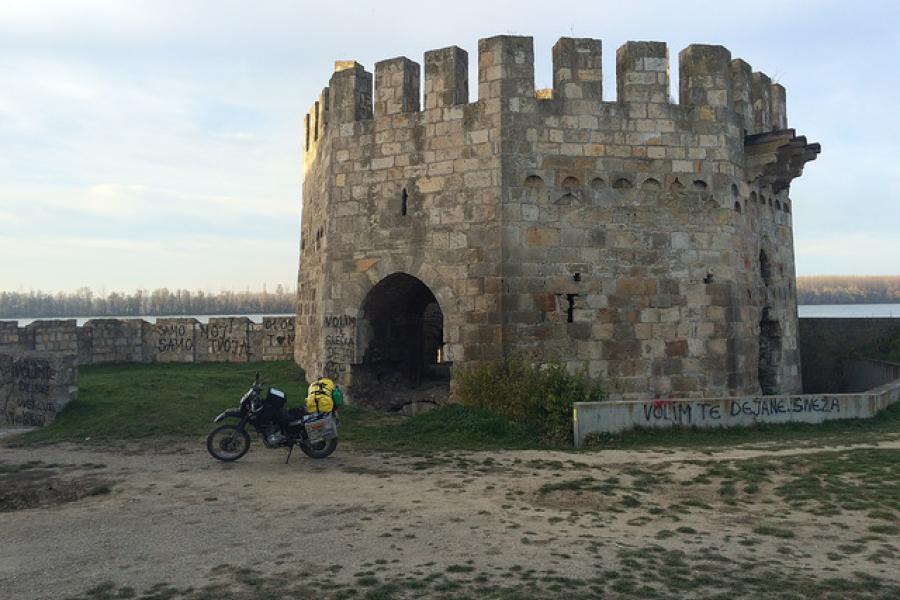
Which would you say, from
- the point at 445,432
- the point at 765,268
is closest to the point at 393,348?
the point at 445,432

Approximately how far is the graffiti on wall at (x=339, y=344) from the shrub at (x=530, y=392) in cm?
261

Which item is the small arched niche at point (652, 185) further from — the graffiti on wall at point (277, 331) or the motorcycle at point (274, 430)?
the graffiti on wall at point (277, 331)

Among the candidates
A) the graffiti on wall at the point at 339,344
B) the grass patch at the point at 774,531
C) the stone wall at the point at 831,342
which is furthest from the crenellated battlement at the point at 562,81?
the stone wall at the point at 831,342

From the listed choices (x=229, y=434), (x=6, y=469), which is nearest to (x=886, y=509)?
(x=229, y=434)

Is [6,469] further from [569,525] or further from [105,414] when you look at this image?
[569,525]

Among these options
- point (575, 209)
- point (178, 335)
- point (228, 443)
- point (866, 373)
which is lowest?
point (228, 443)

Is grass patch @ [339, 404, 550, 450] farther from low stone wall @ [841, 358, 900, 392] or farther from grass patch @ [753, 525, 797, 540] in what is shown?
low stone wall @ [841, 358, 900, 392]

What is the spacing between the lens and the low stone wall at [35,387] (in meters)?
12.0

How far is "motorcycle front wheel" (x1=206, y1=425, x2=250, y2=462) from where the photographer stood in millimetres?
8984

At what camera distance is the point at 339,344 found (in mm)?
13398

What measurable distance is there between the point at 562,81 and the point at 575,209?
2215 mm

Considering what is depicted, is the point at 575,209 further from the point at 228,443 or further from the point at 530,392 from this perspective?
the point at 228,443

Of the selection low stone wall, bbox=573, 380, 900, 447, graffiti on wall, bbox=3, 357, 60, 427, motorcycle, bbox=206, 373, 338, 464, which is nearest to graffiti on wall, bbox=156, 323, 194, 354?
graffiti on wall, bbox=3, 357, 60, 427

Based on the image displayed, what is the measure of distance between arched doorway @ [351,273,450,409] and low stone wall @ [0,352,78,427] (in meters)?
5.02
